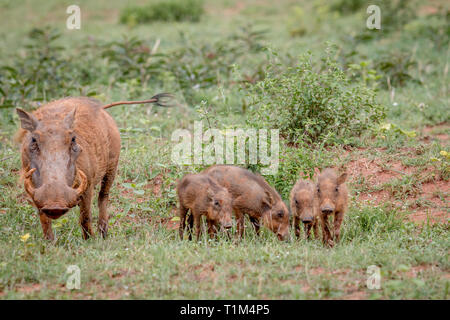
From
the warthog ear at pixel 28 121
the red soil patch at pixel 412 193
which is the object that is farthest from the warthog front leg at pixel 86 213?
the red soil patch at pixel 412 193

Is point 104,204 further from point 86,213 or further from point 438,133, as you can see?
point 438,133

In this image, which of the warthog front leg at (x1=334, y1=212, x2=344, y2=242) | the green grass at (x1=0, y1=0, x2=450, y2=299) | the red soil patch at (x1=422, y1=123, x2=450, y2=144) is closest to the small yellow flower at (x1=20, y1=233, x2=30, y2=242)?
the green grass at (x1=0, y1=0, x2=450, y2=299)

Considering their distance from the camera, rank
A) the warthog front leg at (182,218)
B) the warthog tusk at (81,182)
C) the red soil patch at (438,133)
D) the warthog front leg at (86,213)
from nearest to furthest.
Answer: the warthog tusk at (81,182), the warthog front leg at (86,213), the warthog front leg at (182,218), the red soil patch at (438,133)

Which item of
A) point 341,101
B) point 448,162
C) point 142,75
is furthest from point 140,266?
point 142,75

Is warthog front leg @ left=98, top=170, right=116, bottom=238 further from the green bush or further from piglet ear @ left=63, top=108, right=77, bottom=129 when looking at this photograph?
the green bush

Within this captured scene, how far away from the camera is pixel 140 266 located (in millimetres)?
4168

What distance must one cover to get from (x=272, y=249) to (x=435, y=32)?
7554mm

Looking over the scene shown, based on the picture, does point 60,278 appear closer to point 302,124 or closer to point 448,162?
point 302,124

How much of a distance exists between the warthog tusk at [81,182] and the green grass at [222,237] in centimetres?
53

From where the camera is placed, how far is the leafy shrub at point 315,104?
6000 millimetres

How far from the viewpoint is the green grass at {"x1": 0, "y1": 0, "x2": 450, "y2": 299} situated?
3.90m

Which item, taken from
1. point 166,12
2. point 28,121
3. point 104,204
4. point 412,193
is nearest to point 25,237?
point 28,121

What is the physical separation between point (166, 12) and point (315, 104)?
31.0ft

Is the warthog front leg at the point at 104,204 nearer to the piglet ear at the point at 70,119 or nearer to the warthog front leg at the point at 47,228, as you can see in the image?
the warthog front leg at the point at 47,228
